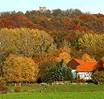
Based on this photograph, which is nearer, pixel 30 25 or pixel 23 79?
pixel 23 79

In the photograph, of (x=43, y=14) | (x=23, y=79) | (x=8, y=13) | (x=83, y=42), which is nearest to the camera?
(x=23, y=79)

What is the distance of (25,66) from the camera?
3425 inches

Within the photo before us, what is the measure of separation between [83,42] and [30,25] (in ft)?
104

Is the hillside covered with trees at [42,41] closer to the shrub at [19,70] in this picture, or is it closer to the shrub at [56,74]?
the shrub at [19,70]

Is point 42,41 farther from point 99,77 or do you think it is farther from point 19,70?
point 99,77

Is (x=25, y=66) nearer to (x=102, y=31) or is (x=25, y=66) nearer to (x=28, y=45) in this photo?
(x=28, y=45)

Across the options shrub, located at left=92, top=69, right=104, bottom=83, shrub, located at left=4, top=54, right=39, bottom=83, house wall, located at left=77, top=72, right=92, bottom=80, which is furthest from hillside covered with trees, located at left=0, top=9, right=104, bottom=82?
shrub, located at left=92, top=69, right=104, bottom=83

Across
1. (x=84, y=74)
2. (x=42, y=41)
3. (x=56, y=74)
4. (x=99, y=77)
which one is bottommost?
(x=84, y=74)

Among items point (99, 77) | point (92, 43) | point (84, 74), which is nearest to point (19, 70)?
point (99, 77)

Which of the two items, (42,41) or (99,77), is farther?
(42,41)

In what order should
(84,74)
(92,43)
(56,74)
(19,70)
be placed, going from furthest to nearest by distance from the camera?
1. (92,43)
2. (84,74)
3. (19,70)
4. (56,74)

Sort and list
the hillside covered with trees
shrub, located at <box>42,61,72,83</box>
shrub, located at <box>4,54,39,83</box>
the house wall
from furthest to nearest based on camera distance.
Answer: the house wall
the hillside covered with trees
shrub, located at <box>4,54,39,83</box>
shrub, located at <box>42,61,72,83</box>

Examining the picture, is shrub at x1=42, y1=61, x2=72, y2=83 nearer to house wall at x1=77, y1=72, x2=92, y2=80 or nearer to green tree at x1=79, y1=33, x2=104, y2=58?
house wall at x1=77, y1=72, x2=92, y2=80

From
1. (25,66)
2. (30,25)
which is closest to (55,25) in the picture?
(30,25)
